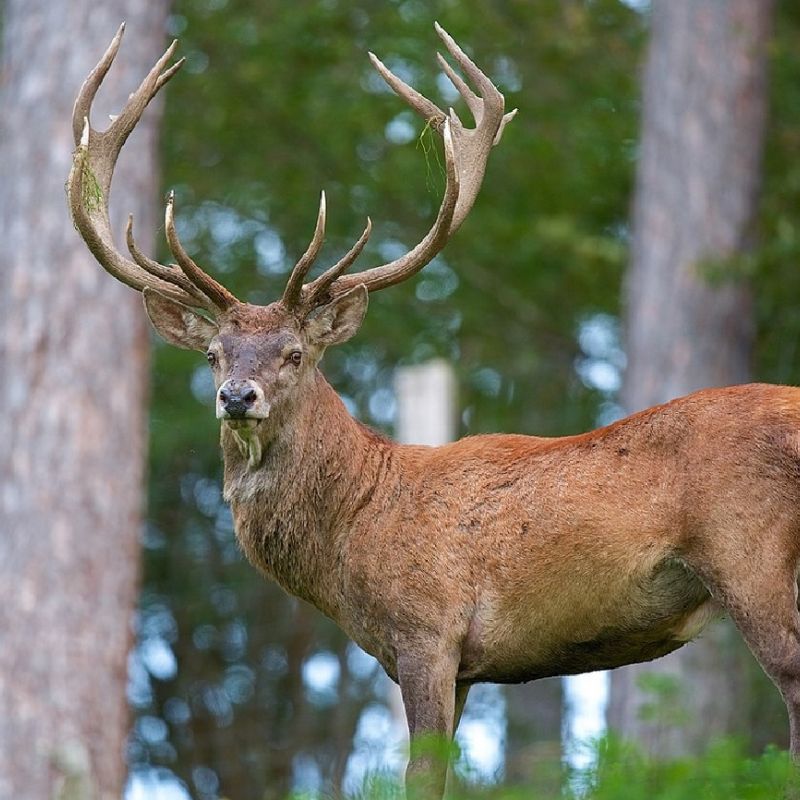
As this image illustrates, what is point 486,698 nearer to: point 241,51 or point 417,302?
point 417,302

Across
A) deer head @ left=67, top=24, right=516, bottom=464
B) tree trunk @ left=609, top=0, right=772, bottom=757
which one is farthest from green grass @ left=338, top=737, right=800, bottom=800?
tree trunk @ left=609, top=0, right=772, bottom=757

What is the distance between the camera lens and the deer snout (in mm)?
6387

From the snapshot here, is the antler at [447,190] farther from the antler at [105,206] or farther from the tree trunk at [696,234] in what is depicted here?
the tree trunk at [696,234]

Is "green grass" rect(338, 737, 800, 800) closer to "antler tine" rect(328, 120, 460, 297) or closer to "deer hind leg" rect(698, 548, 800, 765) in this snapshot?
"deer hind leg" rect(698, 548, 800, 765)

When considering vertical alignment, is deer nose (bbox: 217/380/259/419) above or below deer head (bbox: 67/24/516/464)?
below

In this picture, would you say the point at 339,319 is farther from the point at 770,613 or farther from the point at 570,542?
the point at 770,613

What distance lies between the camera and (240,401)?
6.40 m

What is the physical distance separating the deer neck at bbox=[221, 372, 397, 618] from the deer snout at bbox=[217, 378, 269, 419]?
28 centimetres

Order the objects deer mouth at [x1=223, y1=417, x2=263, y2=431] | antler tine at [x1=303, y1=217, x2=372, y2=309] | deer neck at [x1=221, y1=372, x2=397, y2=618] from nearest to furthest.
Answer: deer mouth at [x1=223, y1=417, x2=263, y2=431]
deer neck at [x1=221, y1=372, x2=397, y2=618]
antler tine at [x1=303, y1=217, x2=372, y2=309]

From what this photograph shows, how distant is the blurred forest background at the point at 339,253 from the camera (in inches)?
679

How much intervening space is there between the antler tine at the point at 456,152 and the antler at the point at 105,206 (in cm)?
55

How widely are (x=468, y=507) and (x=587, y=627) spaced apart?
0.71 m

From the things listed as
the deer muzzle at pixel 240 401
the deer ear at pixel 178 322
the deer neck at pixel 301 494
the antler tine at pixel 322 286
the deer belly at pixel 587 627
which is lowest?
the deer belly at pixel 587 627

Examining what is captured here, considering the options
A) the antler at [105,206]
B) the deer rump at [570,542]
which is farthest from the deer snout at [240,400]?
the antler at [105,206]
